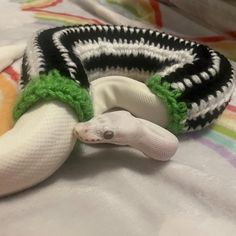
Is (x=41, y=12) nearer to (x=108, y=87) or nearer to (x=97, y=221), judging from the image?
(x=108, y=87)

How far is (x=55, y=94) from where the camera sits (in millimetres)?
619

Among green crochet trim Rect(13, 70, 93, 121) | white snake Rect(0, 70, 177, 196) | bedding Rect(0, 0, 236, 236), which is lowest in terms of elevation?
bedding Rect(0, 0, 236, 236)

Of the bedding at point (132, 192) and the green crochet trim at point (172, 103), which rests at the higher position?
the green crochet trim at point (172, 103)

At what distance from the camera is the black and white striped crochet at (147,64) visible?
0.67 meters

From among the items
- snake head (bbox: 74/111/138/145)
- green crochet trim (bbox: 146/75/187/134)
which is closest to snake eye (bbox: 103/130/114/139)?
snake head (bbox: 74/111/138/145)

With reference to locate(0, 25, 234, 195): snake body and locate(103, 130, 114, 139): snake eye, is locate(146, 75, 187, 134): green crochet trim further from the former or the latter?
locate(103, 130, 114, 139): snake eye

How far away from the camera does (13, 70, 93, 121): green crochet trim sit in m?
0.62

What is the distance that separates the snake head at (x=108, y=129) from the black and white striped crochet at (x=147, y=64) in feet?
0.21

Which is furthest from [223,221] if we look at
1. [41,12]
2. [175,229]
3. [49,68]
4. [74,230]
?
[41,12]

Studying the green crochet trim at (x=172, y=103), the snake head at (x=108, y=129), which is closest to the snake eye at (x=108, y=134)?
the snake head at (x=108, y=129)

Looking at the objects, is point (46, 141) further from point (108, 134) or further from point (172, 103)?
point (172, 103)

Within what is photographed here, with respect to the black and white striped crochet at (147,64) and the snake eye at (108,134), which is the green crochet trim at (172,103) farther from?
the snake eye at (108,134)

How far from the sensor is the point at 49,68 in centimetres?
65

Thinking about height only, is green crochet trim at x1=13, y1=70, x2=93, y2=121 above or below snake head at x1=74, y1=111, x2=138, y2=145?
above
